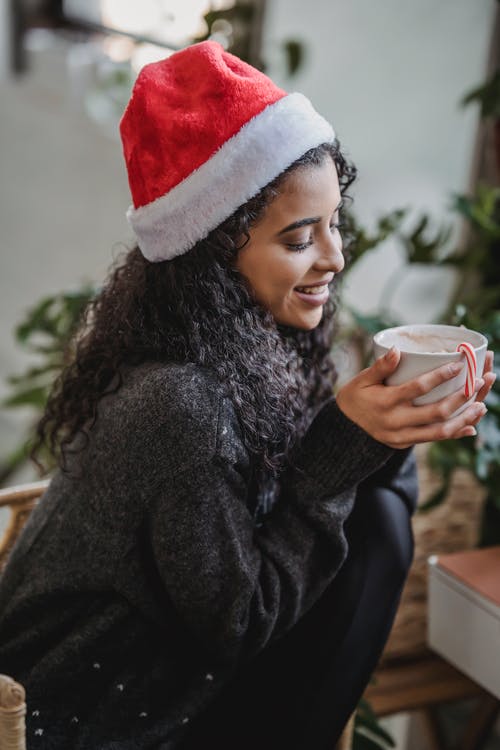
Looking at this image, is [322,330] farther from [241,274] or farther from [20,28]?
[20,28]

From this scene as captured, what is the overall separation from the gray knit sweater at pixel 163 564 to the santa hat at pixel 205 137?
0.17m

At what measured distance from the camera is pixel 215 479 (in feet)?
2.84

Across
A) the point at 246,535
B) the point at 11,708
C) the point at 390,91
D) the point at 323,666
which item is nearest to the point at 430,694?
the point at 323,666

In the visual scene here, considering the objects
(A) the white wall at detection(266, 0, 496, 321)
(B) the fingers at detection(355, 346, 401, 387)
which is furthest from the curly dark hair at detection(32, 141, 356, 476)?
(A) the white wall at detection(266, 0, 496, 321)

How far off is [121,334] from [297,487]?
281mm

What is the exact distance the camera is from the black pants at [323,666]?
0.96 meters

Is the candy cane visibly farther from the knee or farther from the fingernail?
the knee

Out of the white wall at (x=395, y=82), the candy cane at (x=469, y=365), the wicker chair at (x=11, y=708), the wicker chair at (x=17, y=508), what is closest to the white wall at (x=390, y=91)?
the white wall at (x=395, y=82)

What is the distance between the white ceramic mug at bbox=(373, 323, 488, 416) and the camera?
0.81 m

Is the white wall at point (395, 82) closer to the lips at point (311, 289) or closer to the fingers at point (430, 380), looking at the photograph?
the lips at point (311, 289)

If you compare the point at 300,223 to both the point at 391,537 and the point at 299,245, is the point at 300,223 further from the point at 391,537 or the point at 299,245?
the point at 391,537

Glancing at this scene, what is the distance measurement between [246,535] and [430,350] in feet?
0.93

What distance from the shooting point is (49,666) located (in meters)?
0.92

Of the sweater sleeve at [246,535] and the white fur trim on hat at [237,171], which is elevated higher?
the white fur trim on hat at [237,171]
